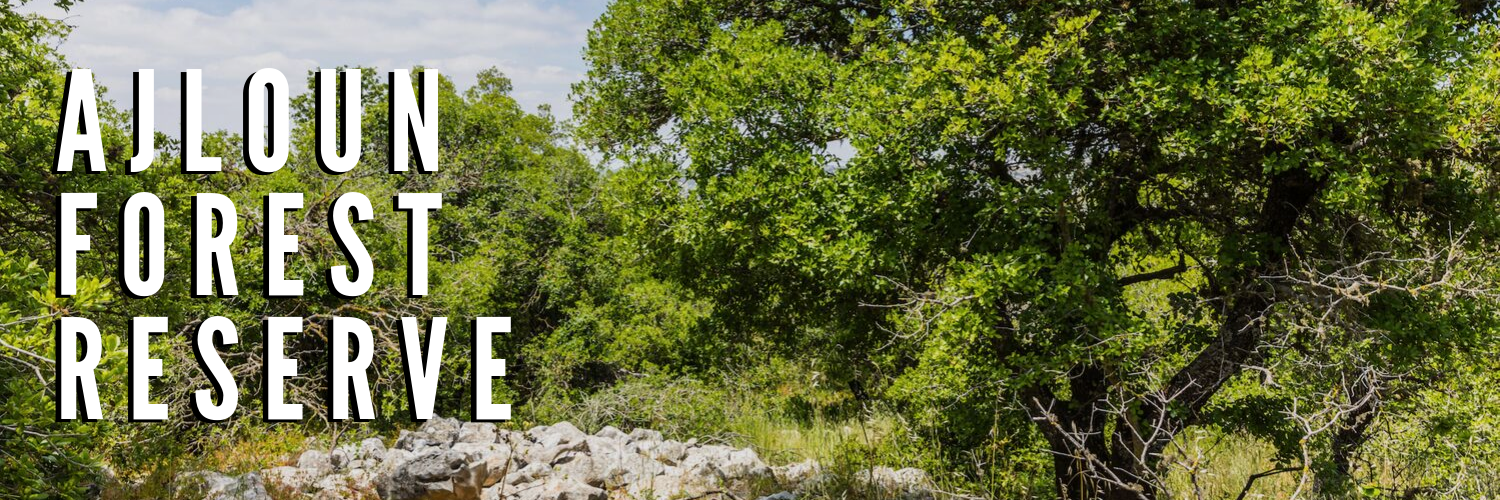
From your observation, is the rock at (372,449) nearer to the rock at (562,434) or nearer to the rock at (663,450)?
the rock at (562,434)

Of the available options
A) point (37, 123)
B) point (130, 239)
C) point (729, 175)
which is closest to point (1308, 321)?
point (729, 175)

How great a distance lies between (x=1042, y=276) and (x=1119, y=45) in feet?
5.17

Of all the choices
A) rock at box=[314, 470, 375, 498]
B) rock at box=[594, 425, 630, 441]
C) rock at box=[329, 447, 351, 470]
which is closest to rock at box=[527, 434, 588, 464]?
rock at box=[594, 425, 630, 441]

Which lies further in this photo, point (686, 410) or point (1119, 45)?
point (686, 410)

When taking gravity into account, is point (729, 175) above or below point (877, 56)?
below

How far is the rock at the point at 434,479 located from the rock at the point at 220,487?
102 cm

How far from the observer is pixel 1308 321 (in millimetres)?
6695

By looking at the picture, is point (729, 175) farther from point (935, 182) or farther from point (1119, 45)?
point (1119, 45)

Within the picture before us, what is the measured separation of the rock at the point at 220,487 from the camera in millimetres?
8289

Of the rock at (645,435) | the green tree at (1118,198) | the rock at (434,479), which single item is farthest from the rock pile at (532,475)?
the green tree at (1118,198)

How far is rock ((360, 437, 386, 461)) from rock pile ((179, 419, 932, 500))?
0.02 metres

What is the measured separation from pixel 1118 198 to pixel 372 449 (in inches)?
308

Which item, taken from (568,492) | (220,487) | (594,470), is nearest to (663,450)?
(594,470)

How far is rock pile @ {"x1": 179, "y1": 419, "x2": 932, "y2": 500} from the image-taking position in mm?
8688
